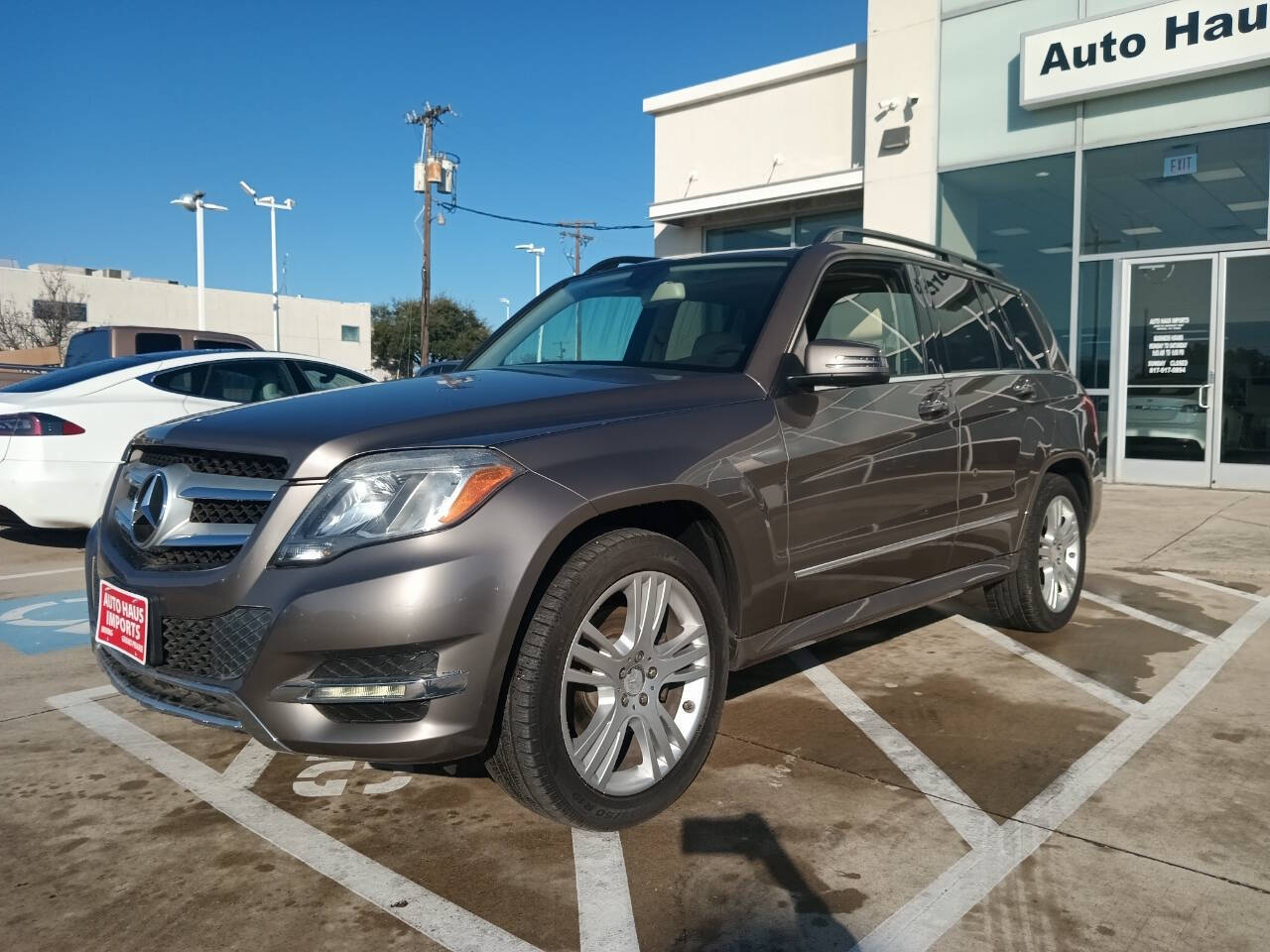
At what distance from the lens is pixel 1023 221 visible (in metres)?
12.4

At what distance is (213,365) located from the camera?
761cm

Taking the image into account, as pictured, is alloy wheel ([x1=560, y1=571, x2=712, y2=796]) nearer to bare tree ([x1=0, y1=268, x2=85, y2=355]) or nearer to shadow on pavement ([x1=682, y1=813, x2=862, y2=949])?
shadow on pavement ([x1=682, y1=813, x2=862, y2=949])

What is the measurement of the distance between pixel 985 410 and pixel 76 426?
566cm

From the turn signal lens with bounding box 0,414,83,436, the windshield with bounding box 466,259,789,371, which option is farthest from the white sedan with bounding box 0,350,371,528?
the windshield with bounding box 466,259,789,371

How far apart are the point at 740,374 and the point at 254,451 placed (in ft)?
4.97

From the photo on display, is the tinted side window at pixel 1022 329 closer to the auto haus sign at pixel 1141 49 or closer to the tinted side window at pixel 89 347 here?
the auto haus sign at pixel 1141 49

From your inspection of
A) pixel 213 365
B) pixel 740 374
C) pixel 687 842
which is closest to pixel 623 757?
pixel 687 842

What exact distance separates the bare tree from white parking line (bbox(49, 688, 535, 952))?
44596mm

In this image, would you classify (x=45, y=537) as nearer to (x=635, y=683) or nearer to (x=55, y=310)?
(x=635, y=683)

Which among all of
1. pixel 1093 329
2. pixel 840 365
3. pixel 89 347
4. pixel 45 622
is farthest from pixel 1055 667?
pixel 89 347

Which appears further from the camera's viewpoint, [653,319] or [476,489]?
[653,319]

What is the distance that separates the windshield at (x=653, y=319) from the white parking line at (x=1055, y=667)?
2.06 metres

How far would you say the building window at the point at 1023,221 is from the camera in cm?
1205

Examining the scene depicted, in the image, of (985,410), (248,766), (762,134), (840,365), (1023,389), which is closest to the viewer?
(840,365)
